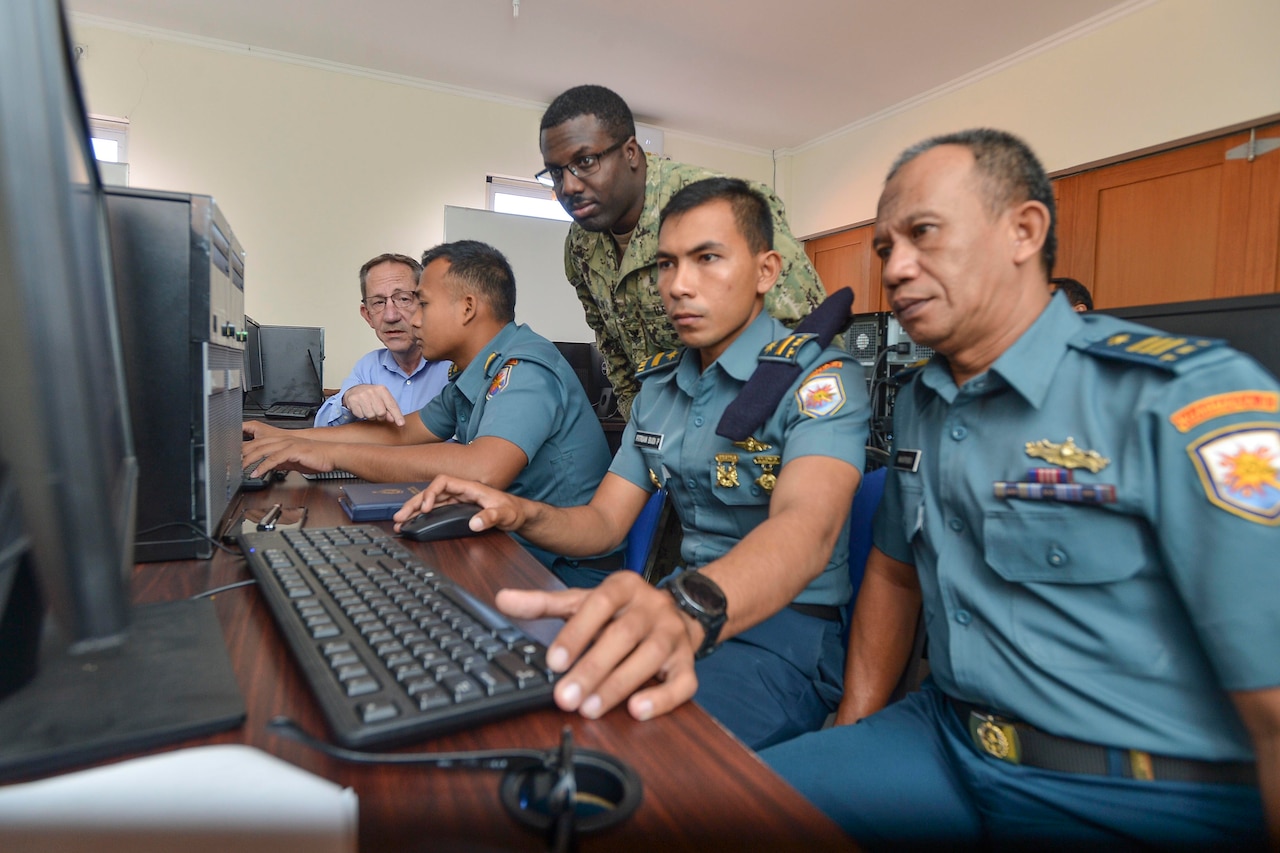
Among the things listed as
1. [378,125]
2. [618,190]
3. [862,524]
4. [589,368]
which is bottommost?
[862,524]

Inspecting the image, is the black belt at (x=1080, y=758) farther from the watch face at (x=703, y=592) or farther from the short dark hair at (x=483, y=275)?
the short dark hair at (x=483, y=275)

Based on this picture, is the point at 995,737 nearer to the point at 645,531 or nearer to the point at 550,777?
the point at 550,777

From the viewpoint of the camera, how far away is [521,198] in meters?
5.52

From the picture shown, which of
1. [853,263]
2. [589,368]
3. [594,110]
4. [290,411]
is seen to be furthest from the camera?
[853,263]

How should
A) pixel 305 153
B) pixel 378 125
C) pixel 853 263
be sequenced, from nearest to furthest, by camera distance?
pixel 305 153 → pixel 378 125 → pixel 853 263

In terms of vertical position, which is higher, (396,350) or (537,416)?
(396,350)

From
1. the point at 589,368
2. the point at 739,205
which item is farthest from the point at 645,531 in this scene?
the point at 589,368

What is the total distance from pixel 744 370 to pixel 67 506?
1039mm

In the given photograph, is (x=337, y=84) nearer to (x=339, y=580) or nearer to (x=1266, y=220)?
(x=339, y=580)

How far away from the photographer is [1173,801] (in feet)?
2.24

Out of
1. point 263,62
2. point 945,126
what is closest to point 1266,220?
point 945,126

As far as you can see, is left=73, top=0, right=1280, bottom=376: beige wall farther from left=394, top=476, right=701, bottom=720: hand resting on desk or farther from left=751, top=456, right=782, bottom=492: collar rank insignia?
left=394, top=476, right=701, bottom=720: hand resting on desk

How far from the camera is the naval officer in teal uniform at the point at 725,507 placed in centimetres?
53

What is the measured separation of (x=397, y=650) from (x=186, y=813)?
0.62 feet
